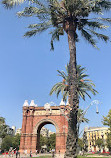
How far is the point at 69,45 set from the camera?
9.96 m

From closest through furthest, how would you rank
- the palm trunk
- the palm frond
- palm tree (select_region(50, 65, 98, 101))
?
1. the palm trunk
2. the palm frond
3. palm tree (select_region(50, 65, 98, 101))

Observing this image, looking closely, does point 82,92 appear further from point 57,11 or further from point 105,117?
point 57,11

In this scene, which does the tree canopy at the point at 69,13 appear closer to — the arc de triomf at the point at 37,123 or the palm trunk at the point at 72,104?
the palm trunk at the point at 72,104

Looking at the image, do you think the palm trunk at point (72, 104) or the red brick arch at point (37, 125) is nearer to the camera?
the palm trunk at point (72, 104)

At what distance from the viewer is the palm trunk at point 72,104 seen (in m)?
7.80

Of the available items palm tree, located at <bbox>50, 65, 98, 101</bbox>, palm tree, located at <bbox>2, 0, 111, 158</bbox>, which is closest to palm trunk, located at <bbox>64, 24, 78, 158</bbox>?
palm tree, located at <bbox>2, 0, 111, 158</bbox>

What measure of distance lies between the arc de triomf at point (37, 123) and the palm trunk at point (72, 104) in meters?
24.2

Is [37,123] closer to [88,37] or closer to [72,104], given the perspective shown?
[88,37]

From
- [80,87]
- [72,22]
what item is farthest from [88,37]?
[80,87]

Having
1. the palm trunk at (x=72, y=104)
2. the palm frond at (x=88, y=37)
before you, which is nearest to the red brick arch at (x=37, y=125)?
the palm frond at (x=88, y=37)

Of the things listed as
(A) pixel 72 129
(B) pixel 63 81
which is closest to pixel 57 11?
(A) pixel 72 129

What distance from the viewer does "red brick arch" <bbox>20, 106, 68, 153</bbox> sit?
107 ft

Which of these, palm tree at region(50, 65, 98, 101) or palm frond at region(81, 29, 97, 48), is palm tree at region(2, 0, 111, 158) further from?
palm tree at region(50, 65, 98, 101)

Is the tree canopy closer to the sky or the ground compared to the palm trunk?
closer to the sky
